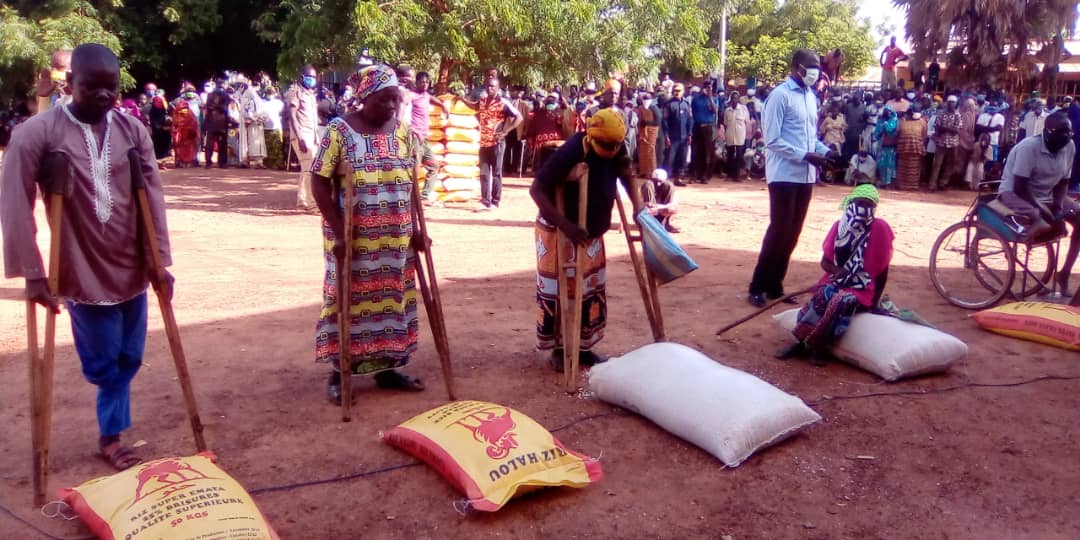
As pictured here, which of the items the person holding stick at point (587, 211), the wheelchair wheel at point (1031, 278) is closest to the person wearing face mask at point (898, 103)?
Result: the wheelchair wheel at point (1031, 278)

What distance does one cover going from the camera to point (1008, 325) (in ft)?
20.6

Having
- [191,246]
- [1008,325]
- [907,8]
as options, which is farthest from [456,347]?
[907,8]

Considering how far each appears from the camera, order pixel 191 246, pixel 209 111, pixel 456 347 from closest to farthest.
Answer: pixel 456 347
pixel 191 246
pixel 209 111

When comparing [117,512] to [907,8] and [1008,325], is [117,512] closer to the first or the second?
[1008,325]

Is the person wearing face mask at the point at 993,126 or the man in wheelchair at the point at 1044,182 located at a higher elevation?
the person wearing face mask at the point at 993,126

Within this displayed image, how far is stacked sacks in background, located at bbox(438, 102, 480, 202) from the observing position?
41.1 ft

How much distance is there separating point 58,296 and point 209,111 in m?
15.6

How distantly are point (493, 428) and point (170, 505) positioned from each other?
51.6 inches

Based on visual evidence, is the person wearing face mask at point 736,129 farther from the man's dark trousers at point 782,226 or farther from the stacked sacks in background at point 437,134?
the man's dark trousers at point 782,226

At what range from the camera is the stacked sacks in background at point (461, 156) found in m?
12.5

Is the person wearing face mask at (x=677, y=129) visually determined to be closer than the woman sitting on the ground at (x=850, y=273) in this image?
No

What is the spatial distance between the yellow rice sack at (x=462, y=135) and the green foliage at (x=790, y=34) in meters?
24.8

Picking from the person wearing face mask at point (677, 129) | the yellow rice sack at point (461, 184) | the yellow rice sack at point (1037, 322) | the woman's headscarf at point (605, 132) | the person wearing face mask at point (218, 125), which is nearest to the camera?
the woman's headscarf at point (605, 132)

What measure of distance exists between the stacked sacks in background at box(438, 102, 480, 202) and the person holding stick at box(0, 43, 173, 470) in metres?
8.73
